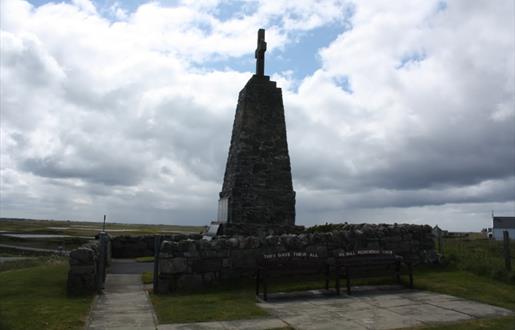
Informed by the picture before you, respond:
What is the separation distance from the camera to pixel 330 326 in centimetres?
689

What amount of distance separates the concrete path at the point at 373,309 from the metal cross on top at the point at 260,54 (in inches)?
370

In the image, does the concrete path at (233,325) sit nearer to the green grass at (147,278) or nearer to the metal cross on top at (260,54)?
the green grass at (147,278)

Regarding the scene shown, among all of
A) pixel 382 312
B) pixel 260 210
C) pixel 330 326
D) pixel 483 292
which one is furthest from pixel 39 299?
pixel 483 292

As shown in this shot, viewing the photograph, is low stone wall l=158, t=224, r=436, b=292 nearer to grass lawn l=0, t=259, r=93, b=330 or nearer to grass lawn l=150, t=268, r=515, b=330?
grass lawn l=150, t=268, r=515, b=330

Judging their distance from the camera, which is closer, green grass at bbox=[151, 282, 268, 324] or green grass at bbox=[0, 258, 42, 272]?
green grass at bbox=[151, 282, 268, 324]

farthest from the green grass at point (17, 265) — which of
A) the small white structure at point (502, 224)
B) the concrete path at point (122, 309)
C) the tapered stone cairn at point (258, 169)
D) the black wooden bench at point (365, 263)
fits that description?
the small white structure at point (502, 224)

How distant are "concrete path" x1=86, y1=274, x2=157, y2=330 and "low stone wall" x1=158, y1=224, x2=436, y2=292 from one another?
887mm

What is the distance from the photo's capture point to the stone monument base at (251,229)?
49.2 ft

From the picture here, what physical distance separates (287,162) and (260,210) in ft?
6.73

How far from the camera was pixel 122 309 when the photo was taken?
8391mm

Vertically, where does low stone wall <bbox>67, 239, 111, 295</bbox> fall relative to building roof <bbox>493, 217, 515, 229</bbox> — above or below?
below

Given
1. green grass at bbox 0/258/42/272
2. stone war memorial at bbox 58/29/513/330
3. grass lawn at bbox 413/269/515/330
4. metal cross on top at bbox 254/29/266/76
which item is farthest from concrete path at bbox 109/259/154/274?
grass lawn at bbox 413/269/515/330

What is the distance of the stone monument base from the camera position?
1498cm

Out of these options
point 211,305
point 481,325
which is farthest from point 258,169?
point 481,325
